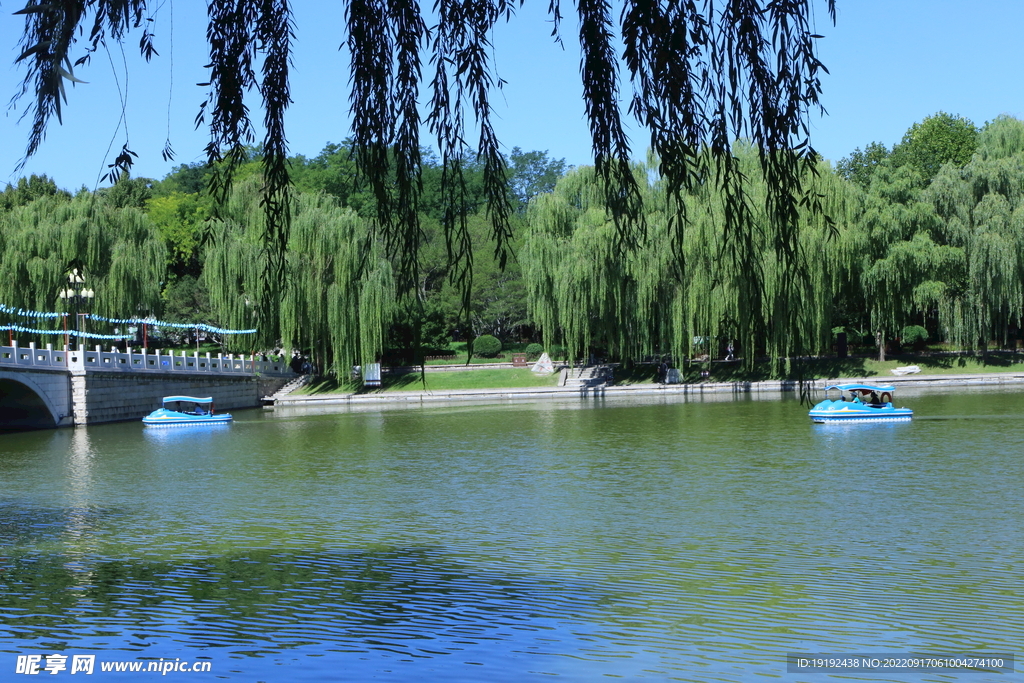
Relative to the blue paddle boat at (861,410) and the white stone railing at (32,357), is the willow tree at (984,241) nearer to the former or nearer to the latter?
the blue paddle boat at (861,410)

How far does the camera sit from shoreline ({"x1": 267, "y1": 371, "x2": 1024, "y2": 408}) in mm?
35606

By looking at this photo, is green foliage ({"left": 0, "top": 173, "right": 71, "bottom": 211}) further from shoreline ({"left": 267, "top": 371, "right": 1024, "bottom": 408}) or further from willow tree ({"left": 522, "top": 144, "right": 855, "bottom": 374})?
willow tree ({"left": 522, "top": 144, "right": 855, "bottom": 374})

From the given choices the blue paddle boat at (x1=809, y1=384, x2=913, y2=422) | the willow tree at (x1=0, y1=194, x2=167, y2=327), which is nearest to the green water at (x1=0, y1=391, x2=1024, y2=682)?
the blue paddle boat at (x1=809, y1=384, x2=913, y2=422)

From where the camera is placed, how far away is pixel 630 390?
122 feet

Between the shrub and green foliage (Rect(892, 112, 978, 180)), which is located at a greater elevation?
green foliage (Rect(892, 112, 978, 180))

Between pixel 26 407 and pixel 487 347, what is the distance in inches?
774

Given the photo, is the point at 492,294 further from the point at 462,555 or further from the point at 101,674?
the point at 101,674

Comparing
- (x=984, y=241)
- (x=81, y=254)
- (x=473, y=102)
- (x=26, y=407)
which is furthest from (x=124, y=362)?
(x=473, y=102)

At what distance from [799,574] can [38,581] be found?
789 centimetres

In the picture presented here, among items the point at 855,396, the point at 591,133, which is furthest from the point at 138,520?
the point at 855,396

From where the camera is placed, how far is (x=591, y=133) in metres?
2.71

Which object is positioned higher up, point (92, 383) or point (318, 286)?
point (318, 286)

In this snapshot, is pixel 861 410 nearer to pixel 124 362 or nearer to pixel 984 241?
pixel 984 241

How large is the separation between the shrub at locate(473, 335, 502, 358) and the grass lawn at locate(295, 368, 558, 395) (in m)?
2.91
